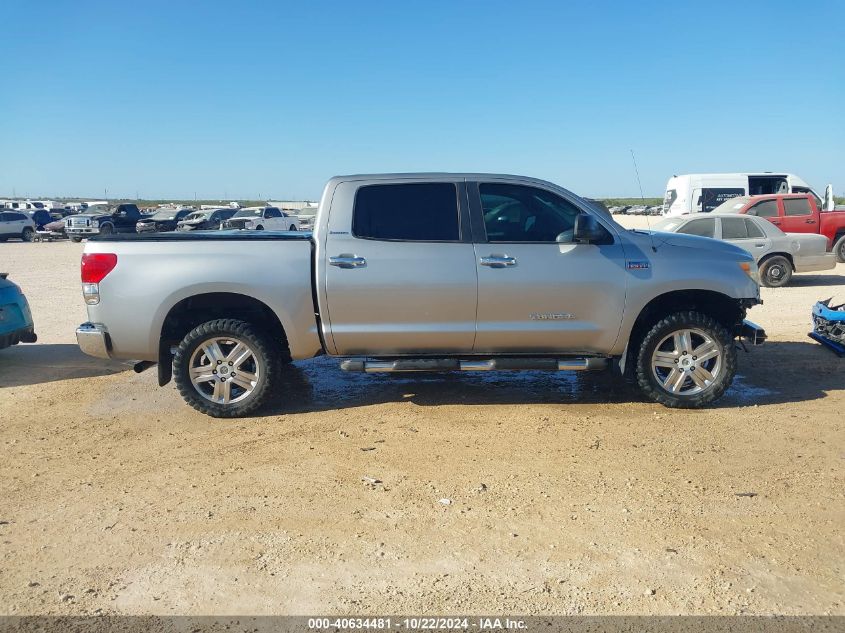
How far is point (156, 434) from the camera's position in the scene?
544 cm

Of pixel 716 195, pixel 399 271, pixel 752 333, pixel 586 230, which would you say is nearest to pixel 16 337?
pixel 399 271

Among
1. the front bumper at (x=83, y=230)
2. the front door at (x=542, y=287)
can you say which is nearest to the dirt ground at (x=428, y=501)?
the front door at (x=542, y=287)

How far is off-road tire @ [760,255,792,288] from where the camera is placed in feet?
44.2

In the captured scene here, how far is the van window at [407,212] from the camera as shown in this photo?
5.67 m

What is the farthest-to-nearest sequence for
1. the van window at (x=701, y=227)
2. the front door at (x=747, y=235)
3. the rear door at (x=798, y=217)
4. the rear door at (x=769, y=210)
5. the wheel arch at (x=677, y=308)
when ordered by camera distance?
the rear door at (x=798, y=217), the rear door at (x=769, y=210), the front door at (x=747, y=235), the van window at (x=701, y=227), the wheel arch at (x=677, y=308)

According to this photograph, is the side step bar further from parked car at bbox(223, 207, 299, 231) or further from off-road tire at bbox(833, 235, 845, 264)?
parked car at bbox(223, 207, 299, 231)

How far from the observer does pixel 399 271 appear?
553 cm

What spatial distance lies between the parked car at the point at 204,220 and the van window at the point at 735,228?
2260 centimetres

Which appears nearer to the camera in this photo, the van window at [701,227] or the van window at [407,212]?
the van window at [407,212]

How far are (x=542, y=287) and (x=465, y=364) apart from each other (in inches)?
34.5

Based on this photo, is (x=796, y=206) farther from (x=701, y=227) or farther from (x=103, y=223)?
(x=103, y=223)

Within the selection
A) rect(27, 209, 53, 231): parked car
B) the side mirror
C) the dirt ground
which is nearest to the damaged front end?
the dirt ground

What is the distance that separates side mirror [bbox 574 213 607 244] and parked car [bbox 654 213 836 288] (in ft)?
27.9

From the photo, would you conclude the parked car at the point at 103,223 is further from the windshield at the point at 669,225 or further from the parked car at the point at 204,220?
the windshield at the point at 669,225
